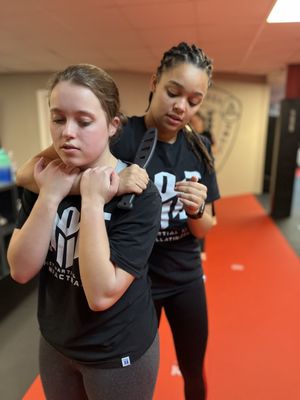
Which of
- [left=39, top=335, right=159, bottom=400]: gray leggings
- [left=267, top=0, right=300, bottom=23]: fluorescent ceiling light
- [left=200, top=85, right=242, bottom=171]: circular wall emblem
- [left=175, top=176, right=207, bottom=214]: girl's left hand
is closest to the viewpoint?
[left=39, top=335, right=159, bottom=400]: gray leggings

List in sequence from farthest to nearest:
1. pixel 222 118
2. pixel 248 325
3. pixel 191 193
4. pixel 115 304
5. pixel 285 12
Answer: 1. pixel 222 118
2. pixel 285 12
3. pixel 248 325
4. pixel 191 193
5. pixel 115 304

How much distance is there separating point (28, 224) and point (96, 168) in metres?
0.18

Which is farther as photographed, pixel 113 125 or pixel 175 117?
pixel 175 117

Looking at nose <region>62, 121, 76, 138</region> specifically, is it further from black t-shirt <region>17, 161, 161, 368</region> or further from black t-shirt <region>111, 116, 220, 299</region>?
black t-shirt <region>111, 116, 220, 299</region>

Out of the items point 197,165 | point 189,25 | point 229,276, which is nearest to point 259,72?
point 189,25

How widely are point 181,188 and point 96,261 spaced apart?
34cm

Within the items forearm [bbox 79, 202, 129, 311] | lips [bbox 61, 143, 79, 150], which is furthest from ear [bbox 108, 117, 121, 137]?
forearm [bbox 79, 202, 129, 311]

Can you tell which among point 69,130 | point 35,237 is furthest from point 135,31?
point 35,237

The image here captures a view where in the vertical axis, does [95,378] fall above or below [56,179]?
below

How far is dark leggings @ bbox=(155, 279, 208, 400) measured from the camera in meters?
1.05

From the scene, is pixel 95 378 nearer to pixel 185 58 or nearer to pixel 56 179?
pixel 56 179

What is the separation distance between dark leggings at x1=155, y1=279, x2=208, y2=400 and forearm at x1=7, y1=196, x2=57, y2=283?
0.51 metres

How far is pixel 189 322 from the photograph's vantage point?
1054 mm

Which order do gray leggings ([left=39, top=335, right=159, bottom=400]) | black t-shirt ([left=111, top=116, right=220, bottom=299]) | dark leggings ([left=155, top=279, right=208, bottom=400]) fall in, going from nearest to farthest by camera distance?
gray leggings ([left=39, top=335, right=159, bottom=400])
black t-shirt ([left=111, top=116, right=220, bottom=299])
dark leggings ([left=155, top=279, right=208, bottom=400])
